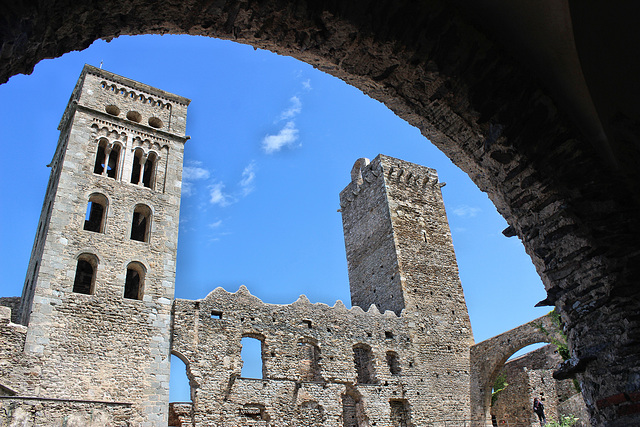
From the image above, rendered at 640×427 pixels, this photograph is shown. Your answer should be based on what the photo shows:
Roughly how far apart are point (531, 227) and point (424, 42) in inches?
66.7

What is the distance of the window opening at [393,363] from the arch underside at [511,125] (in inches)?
553

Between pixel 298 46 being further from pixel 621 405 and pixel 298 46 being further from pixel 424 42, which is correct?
pixel 621 405

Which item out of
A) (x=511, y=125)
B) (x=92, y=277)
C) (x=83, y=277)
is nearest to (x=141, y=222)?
(x=83, y=277)

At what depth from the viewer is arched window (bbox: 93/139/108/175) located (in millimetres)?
16141

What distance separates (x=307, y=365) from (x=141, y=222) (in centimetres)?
777

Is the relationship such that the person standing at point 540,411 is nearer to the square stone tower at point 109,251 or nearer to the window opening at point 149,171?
the square stone tower at point 109,251

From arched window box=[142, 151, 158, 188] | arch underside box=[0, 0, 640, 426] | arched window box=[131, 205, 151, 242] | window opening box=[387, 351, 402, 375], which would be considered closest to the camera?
arch underside box=[0, 0, 640, 426]

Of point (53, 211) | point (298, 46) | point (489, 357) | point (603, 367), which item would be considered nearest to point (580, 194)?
point (603, 367)

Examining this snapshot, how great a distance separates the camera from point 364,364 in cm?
1745

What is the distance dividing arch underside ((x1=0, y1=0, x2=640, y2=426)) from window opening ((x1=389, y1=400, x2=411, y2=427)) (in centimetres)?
1370

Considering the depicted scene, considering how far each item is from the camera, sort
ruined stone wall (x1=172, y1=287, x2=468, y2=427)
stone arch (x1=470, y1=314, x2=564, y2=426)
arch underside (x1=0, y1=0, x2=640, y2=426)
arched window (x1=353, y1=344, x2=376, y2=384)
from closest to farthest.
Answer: arch underside (x1=0, y1=0, x2=640, y2=426) < ruined stone wall (x1=172, y1=287, x2=468, y2=427) < stone arch (x1=470, y1=314, x2=564, y2=426) < arched window (x1=353, y1=344, x2=376, y2=384)

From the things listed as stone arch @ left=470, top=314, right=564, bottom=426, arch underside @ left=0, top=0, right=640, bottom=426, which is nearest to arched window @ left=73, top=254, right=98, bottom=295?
arch underside @ left=0, top=0, right=640, bottom=426

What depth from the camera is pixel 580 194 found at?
3.45 meters

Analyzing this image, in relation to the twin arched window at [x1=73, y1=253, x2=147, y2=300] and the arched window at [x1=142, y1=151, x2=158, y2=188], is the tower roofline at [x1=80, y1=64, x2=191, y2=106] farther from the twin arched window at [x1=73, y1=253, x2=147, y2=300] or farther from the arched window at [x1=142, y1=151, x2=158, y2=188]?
the twin arched window at [x1=73, y1=253, x2=147, y2=300]
